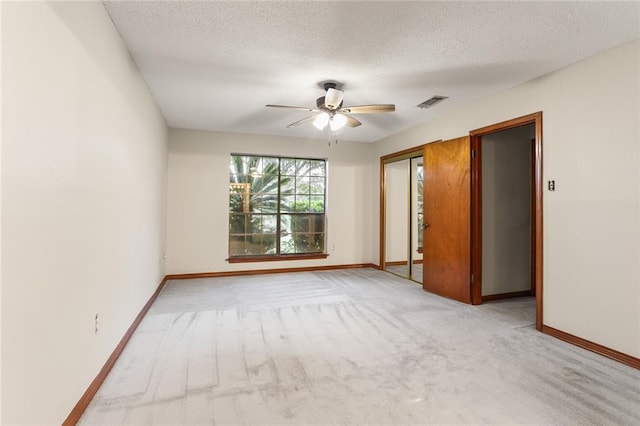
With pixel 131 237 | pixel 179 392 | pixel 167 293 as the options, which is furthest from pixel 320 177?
pixel 179 392

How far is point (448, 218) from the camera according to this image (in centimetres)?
399

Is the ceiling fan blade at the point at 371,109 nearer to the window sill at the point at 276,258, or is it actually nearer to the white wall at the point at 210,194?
the white wall at the point at 210,194

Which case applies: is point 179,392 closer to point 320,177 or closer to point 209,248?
point 209,248

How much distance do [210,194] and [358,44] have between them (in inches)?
140

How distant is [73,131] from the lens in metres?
1.58

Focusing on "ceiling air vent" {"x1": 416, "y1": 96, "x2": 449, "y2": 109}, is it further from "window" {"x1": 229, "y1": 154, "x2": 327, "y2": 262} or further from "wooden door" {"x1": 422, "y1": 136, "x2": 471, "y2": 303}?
"window" {"x1": 229, "y1": 154, "x2": 327, "y2": 262}

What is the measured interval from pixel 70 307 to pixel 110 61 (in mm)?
1593

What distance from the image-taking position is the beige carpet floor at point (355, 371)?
1711 millimetres

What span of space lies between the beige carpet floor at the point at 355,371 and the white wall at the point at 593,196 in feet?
1.18

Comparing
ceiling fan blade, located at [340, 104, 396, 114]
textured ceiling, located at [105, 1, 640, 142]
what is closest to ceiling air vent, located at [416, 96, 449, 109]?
textured ceiling, located at [105, 1, 640, 142]

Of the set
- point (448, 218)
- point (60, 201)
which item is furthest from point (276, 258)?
point (60, 201)

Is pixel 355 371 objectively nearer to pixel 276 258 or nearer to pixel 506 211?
pixel 506 211

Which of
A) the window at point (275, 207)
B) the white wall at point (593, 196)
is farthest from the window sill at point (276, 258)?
the white wall at point (593, 196)

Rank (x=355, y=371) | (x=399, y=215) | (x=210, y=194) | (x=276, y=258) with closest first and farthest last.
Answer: (x=355, y=371) → (x=210, y=194) → (x=276, y=258) → (x=399, y=215)
